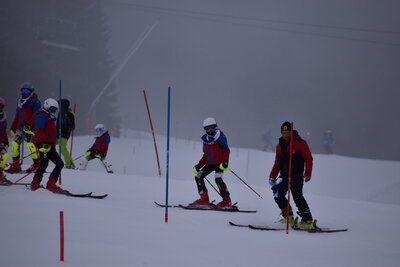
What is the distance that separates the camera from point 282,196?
809 cm

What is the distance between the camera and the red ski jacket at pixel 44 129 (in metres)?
8.46

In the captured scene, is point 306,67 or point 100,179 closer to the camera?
point 100,179

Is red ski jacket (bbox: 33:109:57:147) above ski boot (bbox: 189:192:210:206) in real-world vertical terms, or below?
above

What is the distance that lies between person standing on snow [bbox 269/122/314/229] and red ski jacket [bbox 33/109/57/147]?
4.55 meters

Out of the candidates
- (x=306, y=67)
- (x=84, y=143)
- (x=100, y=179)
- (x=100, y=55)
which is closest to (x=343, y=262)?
(x=100, y=179)

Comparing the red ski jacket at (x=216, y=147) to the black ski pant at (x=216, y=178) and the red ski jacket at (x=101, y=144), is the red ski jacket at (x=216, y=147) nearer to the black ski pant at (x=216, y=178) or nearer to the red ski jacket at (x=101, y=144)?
the black ski pant at (x=216, y=178)

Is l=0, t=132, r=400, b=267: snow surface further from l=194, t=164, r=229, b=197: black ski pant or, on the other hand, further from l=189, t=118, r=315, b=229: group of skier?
l=194, t=164, r=229, b=197: black ski pant

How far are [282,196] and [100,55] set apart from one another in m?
46.4

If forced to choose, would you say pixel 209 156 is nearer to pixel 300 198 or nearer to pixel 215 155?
pixel 215 155

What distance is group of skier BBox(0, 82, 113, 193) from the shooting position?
338 inches

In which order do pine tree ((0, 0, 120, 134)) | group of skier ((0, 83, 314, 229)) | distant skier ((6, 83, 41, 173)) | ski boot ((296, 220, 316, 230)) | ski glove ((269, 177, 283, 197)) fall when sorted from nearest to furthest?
ski boot ((296, 220, 316, 230)), group of skier ((0, 83, 314, 229)), ski glove ((269, 177, 283, 197)), distant skier ((6, 83, 41, 173)), pine tree ((0, 0, 120, 134))

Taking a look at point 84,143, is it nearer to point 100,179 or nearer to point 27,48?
point 100,179

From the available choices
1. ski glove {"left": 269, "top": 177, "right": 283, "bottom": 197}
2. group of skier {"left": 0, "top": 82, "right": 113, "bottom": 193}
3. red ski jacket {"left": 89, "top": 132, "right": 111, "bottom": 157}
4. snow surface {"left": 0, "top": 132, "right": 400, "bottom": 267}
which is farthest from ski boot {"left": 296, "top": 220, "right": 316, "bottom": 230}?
red ski jacket {"left": 89, "top": 132, "right": 111, "bottom": 157}

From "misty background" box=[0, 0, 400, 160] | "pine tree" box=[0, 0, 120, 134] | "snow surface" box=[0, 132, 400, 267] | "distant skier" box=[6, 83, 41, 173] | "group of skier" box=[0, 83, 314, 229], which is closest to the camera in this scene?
"snow surface" box=[0, 132, 400, 267]
